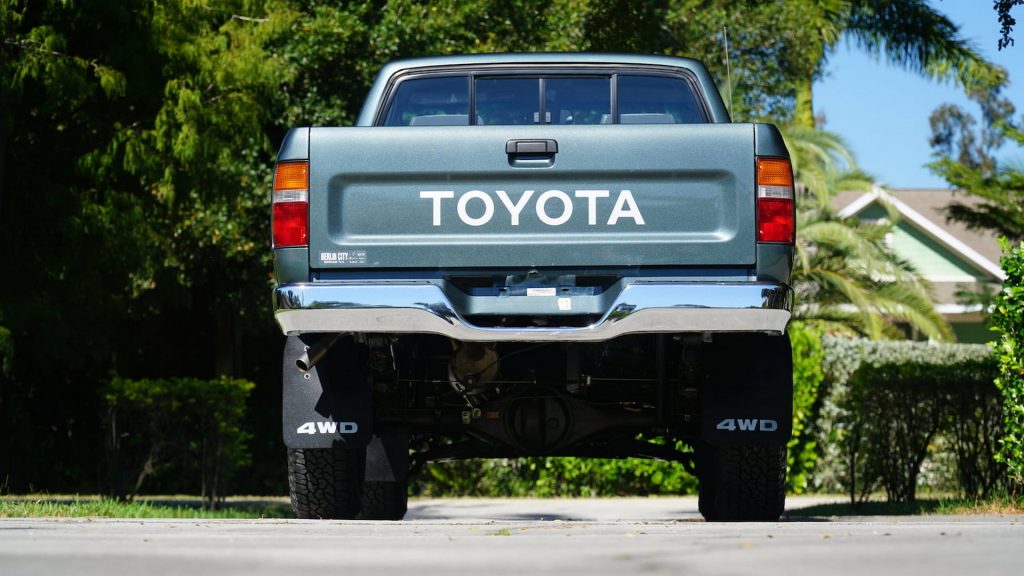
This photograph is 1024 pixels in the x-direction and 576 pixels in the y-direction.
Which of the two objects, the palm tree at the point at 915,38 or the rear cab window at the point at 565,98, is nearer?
the rear cab window at the point at 565,98

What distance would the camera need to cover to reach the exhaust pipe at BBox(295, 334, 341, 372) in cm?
619

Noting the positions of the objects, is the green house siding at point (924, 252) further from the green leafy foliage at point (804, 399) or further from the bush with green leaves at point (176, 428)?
the bush with green leaves at point (176, 428)

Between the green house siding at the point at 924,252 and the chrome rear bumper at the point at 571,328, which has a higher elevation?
the green house siding at the point at 924,252

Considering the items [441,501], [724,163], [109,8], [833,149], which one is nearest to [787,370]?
[724,163]

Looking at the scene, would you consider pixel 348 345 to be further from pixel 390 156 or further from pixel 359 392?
pixel 390 156

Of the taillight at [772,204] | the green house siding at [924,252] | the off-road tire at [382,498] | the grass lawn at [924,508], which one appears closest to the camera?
the taillight at [772,204]

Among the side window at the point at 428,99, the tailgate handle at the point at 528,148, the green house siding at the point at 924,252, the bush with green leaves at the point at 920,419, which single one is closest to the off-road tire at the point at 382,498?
the side window at the point at 428,99

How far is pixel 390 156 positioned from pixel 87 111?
21.2 feet

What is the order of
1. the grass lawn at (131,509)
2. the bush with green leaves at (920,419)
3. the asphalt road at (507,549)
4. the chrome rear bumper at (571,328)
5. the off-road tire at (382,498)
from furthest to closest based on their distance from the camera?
the bush with green leaves at (920,419) < the grass lawn at (131,509) < the off-road tire at (382,498) < the chrome rear bumper at (571,328) < the asphalt road at (507,549)

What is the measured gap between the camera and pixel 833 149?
23.9 m

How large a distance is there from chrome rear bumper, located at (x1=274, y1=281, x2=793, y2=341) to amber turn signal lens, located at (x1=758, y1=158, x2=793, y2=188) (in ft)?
1.48

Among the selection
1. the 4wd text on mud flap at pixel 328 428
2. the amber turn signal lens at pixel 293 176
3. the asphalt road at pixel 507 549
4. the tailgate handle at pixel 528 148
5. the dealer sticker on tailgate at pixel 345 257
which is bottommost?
the asphalt road at pixel 507 549

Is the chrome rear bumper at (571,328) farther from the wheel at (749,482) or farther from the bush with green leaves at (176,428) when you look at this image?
the bush with green leaves at (176,428)

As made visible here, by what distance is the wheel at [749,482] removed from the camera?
6770 millimetres
